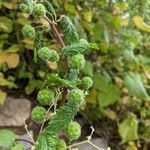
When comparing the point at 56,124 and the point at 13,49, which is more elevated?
the point at 56,124

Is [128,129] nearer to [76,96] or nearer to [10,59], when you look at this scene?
[10,59]

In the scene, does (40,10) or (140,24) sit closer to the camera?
(40,10)

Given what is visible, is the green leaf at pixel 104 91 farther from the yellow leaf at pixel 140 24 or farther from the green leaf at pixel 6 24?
the green leaf at pixel 6 24

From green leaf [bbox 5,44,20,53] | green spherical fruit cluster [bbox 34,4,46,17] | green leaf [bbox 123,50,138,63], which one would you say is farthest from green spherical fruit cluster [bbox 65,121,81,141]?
green leaf [bbox 123,50,138,63]

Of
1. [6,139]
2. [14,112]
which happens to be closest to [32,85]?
[14,112]

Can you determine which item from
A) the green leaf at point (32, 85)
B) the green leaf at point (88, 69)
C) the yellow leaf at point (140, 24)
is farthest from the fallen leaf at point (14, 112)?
the yellow leaf at point (140, 24)

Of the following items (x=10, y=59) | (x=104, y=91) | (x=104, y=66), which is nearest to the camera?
(x=10, y=59)

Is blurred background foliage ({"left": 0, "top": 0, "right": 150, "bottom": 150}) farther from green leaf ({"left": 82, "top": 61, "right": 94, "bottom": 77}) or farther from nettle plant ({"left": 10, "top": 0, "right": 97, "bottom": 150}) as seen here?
nettle plant ({"left": 10, "top": 0, "right": 97, "bottom": 150})
